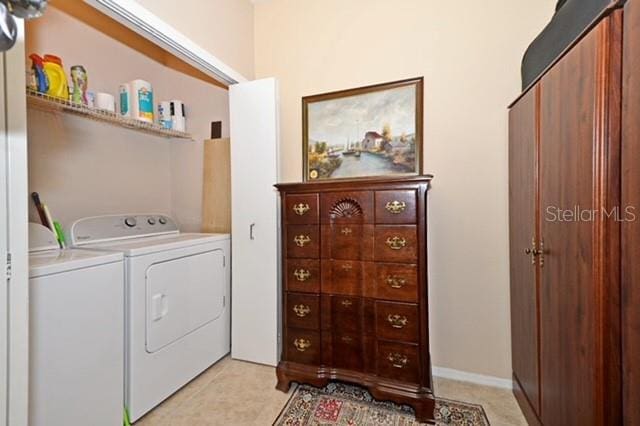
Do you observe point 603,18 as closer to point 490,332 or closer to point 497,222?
point 497,222

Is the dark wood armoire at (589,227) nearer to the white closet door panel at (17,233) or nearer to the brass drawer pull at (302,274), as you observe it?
the brass drawer pull at (302,274)

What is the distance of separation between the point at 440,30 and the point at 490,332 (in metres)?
2.01

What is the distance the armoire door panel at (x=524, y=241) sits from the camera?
141 centimetres

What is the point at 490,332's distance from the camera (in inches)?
75.4

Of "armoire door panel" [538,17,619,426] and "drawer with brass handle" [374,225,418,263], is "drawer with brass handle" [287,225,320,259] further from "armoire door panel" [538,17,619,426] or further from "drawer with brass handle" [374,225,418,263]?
"armoire door panel" [538,17,619,426]

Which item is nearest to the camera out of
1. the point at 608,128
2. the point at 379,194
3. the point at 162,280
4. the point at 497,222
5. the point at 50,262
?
the point at 608,128

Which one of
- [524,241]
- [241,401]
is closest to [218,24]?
[524,241]

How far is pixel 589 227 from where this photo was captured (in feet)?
3.12

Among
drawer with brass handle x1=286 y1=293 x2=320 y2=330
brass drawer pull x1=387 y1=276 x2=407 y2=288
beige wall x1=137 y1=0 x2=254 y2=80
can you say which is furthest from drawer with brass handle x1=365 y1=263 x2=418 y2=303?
beige wall x1=137 y1=0 x2=254 y2=80

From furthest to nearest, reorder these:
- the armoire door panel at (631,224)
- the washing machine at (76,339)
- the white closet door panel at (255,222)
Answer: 1. the white closet door panel at (255,222)
2. the washing machine at (76,339)
3. the armoire door panel at (631,224)

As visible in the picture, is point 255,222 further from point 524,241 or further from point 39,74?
point 524,241

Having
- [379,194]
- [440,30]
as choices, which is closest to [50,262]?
[379,194]

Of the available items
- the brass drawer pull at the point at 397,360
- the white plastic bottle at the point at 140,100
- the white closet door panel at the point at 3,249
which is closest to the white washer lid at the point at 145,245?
the white closet door panel at the point at 3,249

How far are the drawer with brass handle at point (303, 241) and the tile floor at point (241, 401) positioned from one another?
883 mm
